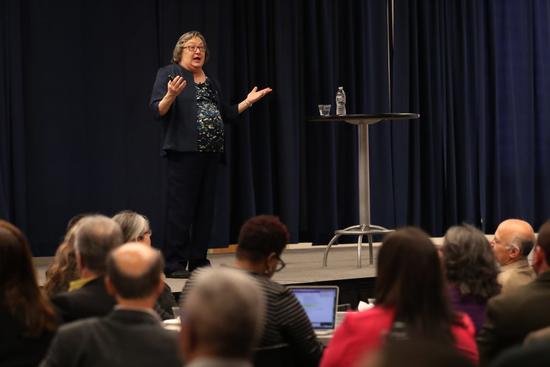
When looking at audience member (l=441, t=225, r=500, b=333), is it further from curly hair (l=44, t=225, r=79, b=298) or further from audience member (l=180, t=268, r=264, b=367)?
audience member (l=180, t=268, r=264, b=367)

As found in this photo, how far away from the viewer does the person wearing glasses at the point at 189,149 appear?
5199 millimetres

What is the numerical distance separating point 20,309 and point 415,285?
102 cm

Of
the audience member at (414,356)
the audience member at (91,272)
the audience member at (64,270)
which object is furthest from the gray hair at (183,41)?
the audience member at (414,356)

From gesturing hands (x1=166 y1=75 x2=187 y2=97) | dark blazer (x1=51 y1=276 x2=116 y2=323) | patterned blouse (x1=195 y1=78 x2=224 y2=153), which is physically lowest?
dark blazer (x1=51 y1=276 x2=116 y2=323)

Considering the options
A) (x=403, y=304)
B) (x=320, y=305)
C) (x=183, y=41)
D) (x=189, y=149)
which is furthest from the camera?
(x=183, y=41)

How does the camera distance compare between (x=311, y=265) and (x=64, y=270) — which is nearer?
(x=64, y=270)

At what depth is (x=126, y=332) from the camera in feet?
6.64

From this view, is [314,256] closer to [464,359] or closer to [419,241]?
[419,241]

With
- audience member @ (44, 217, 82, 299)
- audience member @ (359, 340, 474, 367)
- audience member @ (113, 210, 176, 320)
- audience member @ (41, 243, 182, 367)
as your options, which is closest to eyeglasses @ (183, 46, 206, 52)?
audience member @ (113, 210, 176, 320)

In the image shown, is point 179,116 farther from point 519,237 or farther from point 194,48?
point 519,237

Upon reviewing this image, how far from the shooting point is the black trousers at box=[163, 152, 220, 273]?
5.25 meters

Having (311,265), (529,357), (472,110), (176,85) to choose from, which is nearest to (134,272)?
(529,357)

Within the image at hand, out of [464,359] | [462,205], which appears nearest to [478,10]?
[462,205]

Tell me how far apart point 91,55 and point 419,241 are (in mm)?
4394
